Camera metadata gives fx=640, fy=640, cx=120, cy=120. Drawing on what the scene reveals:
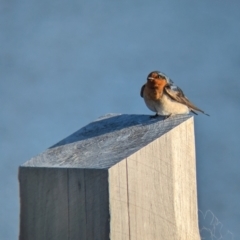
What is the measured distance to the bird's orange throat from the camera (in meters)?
3.85

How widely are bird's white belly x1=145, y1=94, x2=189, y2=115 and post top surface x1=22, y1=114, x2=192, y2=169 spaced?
1.28 metres

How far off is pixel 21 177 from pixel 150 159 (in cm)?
40

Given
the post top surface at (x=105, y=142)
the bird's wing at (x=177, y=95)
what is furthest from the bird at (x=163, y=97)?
the post top surface at (x=105, y=142)

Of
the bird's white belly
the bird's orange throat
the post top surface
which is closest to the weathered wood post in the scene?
the post top surface

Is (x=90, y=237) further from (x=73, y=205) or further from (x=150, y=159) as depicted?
(x=150, y=159)

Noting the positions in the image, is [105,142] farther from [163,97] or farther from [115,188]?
[163,97]

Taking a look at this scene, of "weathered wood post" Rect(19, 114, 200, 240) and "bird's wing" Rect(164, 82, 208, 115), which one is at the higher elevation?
"bird's wing" Rect(164, 82, 208, 115)

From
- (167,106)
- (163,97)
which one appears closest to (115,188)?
(167,106)

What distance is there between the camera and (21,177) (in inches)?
76.4

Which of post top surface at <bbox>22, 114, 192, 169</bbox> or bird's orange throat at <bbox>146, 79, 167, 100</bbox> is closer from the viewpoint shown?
post top surface at <bbox>22, 114, 192, 169</bbox>

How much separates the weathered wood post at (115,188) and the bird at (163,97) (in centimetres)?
157

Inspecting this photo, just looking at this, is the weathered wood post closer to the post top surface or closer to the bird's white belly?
the post top surface

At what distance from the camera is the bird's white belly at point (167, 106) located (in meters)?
3.67

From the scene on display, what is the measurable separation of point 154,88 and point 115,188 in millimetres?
2226
